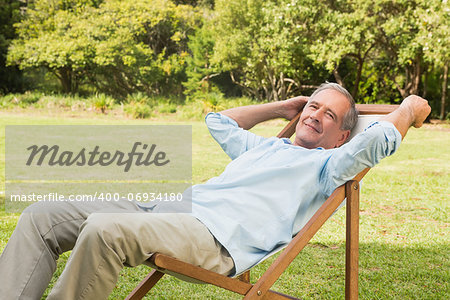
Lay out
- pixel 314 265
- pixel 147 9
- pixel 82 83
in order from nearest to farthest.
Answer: pixel 314 265 < pixel 147 9 < pixel 82 83

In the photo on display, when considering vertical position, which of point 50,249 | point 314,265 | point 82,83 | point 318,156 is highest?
point 318,156

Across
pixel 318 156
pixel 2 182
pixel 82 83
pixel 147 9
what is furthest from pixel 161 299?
pixel 82 83

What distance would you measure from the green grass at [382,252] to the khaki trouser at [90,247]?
1093 mm

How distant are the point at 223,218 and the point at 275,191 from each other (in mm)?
295

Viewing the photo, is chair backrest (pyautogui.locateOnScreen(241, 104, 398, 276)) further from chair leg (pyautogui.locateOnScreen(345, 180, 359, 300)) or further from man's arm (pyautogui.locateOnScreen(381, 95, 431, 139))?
chair leg (pyautogui.locateOnScreen(345, 180, 359, 300))

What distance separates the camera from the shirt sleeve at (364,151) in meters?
2.32

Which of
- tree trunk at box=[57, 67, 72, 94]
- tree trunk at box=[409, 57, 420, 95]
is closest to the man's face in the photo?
tree trunk at box=[409, 57, 420, 95]

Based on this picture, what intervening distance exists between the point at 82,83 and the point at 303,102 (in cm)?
2073

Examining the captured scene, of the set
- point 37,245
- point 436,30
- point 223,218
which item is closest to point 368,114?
point 223,218

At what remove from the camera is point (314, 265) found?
3887 mm

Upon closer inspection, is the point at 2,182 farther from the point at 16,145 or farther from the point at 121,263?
the point at 121,263

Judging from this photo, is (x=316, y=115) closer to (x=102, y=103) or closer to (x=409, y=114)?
(x=409, y=114)

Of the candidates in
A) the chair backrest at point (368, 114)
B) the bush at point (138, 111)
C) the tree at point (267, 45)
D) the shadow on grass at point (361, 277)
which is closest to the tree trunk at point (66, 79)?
the bush at point (138, 111)

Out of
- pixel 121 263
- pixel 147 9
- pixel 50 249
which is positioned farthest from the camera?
pixel 147 9
